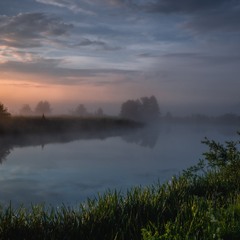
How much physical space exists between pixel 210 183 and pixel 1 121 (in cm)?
4349

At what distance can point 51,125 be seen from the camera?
68438 mm

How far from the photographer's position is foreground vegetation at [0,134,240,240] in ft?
26.3

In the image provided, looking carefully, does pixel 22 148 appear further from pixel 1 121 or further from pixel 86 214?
pixel 86 214

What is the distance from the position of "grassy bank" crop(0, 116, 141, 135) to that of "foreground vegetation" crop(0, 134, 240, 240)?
43367mm

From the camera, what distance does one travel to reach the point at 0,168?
3111 centimetres

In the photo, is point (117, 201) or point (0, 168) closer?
point (117, 201)

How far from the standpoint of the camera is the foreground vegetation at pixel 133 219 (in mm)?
8031

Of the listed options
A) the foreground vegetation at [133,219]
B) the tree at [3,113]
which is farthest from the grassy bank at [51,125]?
the foreground vegetation at [133,219]

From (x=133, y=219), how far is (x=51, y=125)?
5960cm

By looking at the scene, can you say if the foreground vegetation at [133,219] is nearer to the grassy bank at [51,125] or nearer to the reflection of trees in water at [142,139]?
the grassy bank at [51,125]

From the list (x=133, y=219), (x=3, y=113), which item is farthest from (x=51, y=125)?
(x=133, y=219)

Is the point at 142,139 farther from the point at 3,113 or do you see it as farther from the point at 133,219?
the point at 133,219

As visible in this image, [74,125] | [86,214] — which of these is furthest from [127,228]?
[74,125]

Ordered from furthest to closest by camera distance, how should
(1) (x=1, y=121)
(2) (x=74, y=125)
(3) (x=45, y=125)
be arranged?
(2) (x=74, y=125) → (3) (x=45, y=125) → (1) (x=1, y=121)
